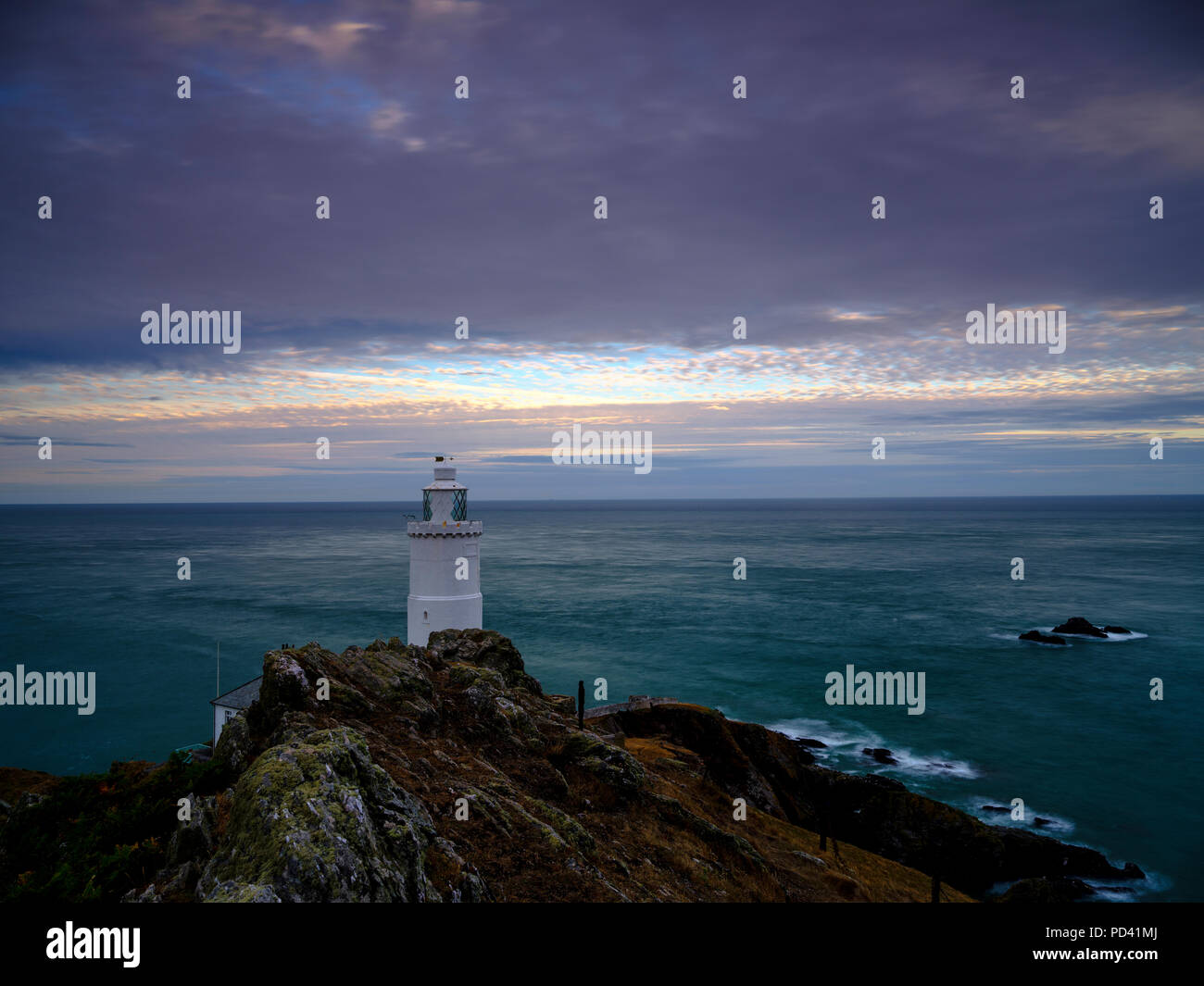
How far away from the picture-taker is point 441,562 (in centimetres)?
3512

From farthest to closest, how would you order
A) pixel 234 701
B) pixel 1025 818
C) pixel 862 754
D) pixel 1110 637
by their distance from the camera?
pixel 1110 637
pixel 862 754
pixel 1025 818
pixel 234 701

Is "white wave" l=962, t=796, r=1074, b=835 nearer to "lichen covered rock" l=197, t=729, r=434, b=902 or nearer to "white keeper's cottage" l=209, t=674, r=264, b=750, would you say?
"lichen covered rock" l=197, t=729, r=434, b=902

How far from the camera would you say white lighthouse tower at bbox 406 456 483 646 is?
34969 millimetres

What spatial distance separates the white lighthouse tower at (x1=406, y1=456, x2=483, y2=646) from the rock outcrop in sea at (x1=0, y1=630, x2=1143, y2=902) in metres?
7.66

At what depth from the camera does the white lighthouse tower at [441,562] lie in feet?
Answer: 115

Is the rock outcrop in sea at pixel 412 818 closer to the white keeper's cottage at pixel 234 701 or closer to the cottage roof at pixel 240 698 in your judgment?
the white keeper's cottage at pixel 234 701

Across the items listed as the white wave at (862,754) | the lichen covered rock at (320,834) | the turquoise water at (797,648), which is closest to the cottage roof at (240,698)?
the lichen covered rock at (320,834)

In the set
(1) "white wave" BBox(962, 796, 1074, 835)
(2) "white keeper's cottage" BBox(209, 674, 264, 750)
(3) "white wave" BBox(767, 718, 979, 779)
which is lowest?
(3) "white wave" BBox(767, 718, 979, 779)

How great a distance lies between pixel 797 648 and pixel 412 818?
208 feet

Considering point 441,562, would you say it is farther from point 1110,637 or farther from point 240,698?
point 1110,637

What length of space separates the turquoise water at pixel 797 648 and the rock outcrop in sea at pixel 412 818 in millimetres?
18077
